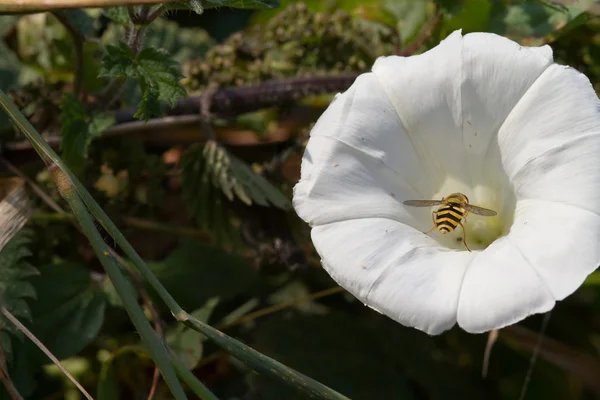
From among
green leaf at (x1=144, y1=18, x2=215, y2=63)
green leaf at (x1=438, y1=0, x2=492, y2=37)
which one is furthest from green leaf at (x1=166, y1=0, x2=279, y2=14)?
green leaf at (x1=144, y1=18, x2=215, y2=63)

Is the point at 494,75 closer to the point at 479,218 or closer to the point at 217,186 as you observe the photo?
the point at 479,218

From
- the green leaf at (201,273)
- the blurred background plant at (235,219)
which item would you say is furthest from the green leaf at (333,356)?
the green leaf at (201,273)

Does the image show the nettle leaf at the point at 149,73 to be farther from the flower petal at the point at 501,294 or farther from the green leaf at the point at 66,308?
the flower petal at the point at 501,294

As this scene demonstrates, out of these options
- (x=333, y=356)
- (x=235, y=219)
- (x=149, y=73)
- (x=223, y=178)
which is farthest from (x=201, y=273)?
(x=149, y=73)

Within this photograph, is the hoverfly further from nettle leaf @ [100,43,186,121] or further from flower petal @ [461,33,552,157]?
nettle leaf @ [100,43,186,121]

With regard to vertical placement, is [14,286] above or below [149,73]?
below
